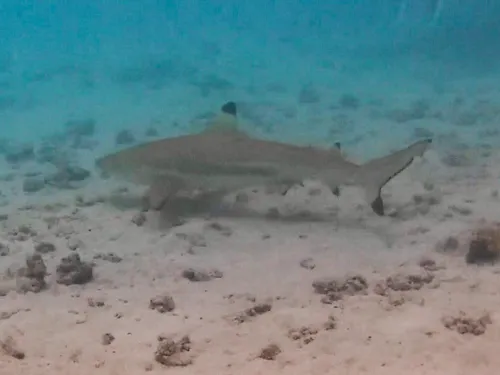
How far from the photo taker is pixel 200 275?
18.5 ft

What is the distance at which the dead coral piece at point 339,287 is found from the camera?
4925 mm

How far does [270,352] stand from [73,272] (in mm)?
2429

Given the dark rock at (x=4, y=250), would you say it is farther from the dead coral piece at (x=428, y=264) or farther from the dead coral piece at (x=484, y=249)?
the dead coral piece at (x=484, y=249)

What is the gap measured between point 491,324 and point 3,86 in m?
30.4

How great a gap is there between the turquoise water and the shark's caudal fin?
582cm

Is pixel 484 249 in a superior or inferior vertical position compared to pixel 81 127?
superior

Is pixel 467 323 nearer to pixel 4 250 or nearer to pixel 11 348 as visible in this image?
pixel 11 348

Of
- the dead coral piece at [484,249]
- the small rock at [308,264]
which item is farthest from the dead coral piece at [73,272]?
the dead coral piece at [484,249]

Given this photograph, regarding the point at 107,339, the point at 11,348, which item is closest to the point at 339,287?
the point at 107,339

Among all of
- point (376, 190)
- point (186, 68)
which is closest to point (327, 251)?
point (376, 190)

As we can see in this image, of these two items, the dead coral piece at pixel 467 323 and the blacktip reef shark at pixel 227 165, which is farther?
the blacktip reef shark at pixel 227 165

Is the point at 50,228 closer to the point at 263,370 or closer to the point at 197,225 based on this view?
the point at 197,225

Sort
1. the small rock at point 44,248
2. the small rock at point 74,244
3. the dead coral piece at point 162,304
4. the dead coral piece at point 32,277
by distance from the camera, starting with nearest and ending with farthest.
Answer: the dead coral piece at point 162,304
the dead coral piece at point 32,277
the small rock at point 44,248
the small rock at point 74,244

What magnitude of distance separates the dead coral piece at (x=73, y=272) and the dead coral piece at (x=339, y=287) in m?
2.11
